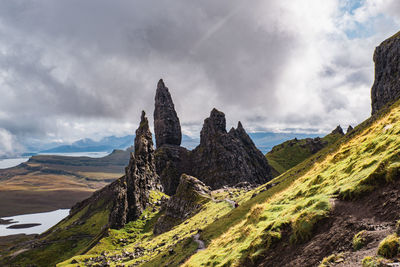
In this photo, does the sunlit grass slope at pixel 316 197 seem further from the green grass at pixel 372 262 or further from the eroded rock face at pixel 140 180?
the eroded rock face at pixel 140 180

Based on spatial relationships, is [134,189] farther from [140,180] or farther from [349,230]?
[349,230]

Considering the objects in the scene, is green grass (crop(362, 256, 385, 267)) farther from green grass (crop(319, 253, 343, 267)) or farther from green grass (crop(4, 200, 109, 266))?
Answer: green grass (crop(4, 200, 109, 266))

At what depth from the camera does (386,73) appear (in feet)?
251

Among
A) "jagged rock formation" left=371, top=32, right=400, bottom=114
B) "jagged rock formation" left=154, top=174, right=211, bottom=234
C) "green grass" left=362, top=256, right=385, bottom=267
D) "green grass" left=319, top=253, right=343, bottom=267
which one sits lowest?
"jagged rock formation" left=154, top=174, right=211, bottom=234

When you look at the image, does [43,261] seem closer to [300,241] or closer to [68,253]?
[68,253]

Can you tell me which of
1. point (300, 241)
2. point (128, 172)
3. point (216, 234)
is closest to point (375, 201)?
point (300, 241)

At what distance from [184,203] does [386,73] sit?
91993 millimetres

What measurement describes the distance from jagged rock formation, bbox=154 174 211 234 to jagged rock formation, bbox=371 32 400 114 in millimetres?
72446

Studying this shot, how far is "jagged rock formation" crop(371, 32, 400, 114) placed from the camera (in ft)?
235

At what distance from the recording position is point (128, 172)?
522 feet

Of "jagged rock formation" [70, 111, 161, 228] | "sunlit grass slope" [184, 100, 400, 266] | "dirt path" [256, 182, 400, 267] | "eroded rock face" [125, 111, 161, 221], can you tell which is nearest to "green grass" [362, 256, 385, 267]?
"dirt path" [256, 182, 400, 267]

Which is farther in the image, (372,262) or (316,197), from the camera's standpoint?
(316,197)

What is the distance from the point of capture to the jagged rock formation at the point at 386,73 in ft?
235

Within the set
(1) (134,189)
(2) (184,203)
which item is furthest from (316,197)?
(1) (134,189)
